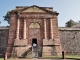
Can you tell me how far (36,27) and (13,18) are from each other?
469 centimetres

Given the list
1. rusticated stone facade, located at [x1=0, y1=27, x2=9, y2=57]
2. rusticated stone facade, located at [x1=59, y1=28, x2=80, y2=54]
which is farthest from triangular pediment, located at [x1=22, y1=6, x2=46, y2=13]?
rusticated stone facade, located at [x1=59, y1=28, x2=80, y2=54]

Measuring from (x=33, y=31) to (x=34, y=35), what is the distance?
0.78m

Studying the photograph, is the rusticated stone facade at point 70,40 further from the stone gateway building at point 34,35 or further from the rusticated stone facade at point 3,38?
the rusticated stone facade at point 3,38

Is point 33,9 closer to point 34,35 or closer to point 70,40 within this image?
point 34,35

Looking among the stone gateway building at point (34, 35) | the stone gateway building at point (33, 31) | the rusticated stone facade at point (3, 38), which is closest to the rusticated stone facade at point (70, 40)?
the stone gateway building at point (34, 35)

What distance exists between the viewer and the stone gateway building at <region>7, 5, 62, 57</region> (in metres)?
23.8

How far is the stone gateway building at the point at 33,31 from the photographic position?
77.9 feet

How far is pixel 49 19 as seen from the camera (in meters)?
25.4

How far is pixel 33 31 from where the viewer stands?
25.0 m

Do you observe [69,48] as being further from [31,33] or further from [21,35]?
[21,35]

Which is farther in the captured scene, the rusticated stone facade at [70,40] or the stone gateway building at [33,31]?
the rusticated stone facade at [70,40]

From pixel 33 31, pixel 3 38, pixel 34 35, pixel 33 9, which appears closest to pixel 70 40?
pixel 34 35

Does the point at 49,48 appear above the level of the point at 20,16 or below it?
below

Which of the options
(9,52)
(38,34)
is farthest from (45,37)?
(9,52)
